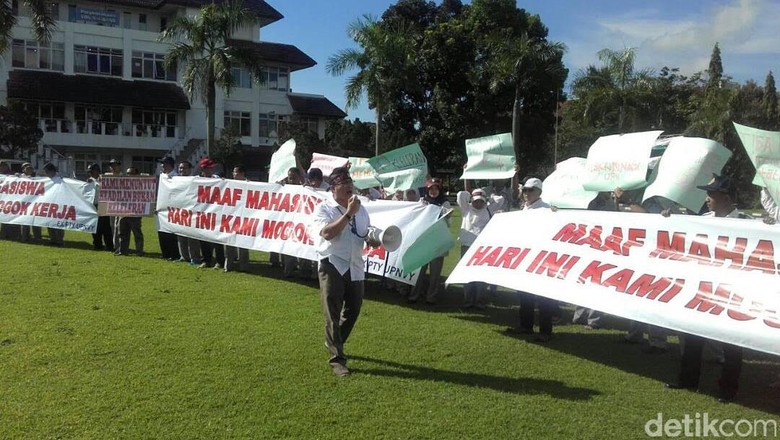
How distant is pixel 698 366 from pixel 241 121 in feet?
147

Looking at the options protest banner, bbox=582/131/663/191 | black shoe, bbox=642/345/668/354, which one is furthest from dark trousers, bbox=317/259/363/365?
black shoe, bbox=642/345/668/354

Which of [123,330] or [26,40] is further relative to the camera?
[26,40]

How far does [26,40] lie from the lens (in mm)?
42219

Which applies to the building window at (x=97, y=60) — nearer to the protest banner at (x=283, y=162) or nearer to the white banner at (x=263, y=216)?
the white banner at (x=263, y=216)

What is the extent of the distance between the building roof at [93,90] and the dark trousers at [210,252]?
34.7 meters

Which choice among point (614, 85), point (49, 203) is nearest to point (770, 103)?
point (614, 85)

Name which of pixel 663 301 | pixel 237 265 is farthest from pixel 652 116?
pixel 663 301

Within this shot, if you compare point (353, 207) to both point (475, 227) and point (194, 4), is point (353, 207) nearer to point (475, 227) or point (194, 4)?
point (475, 227)

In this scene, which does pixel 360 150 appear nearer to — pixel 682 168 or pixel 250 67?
pixel 250 67

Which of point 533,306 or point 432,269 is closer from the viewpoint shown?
point 533,306

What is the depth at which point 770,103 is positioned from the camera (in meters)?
50.4

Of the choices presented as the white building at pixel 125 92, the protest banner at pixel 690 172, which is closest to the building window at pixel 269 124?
the white building at pixel 125 92

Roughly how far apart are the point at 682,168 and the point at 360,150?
45242mm

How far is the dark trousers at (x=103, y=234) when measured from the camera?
46.7 ft
